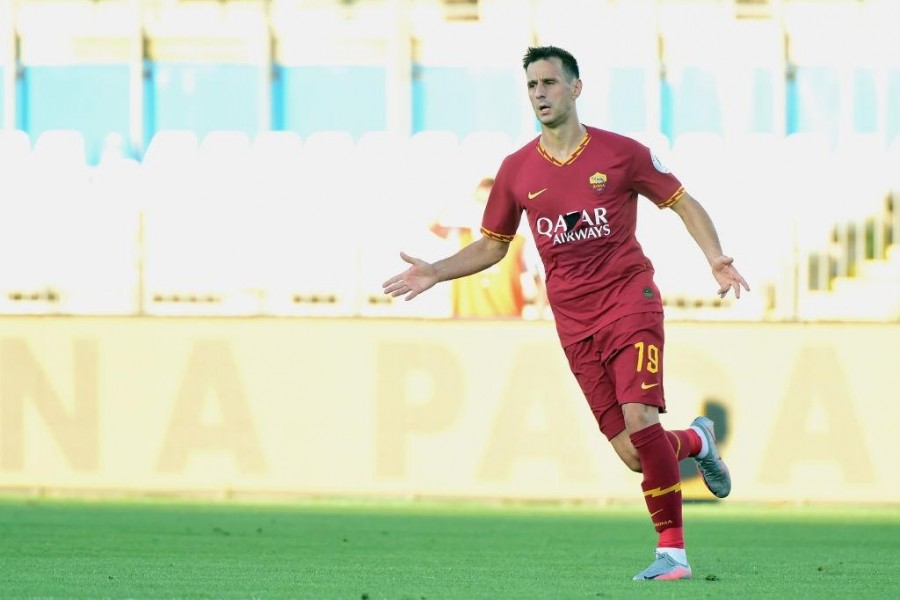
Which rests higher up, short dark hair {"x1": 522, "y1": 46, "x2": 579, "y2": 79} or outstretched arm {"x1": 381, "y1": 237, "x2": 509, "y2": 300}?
short dark hair {"x1": 522, "y1": 46, "x2": 579, "y2": 79}

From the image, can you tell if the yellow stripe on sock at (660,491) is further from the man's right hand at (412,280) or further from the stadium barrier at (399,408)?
the stadium barrier at (399,408)

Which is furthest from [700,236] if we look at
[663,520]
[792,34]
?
[792,34]

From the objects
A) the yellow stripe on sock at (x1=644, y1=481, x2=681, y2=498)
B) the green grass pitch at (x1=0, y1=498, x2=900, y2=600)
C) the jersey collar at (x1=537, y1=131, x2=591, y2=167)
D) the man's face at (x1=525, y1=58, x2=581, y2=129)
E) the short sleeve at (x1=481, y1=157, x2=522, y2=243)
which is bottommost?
the green grass pitch at (x1=0, y1=498, x2=900, y2=600)

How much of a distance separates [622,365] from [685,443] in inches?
24.3

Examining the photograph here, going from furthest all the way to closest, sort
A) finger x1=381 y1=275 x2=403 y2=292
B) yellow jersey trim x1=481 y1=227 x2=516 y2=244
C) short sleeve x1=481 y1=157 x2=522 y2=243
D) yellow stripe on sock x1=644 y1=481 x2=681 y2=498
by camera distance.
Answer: yellow jersey trim x1=481 y1=227 x2=516 y2=244 < short sleeve x1=481 y1=157 x2=522 y2=243 < finger x1=381 y1=275 x2=403 y2=292 < yellow stripe on sock x1=644 y1=481 x2=681 y2=498

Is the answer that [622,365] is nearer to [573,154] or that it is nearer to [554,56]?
[573,154]

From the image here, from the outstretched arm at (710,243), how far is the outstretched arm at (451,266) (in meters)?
0.84

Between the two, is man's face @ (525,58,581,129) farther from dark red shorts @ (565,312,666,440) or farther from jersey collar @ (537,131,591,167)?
dark red shorts @ (565,312,666,440)

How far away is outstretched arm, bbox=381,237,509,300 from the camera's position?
693 cm

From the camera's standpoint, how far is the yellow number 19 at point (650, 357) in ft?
21.5

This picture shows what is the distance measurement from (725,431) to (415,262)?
448cm

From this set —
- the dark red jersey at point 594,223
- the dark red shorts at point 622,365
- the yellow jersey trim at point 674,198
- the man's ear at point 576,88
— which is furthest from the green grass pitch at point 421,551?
the man's ear at point 576,88

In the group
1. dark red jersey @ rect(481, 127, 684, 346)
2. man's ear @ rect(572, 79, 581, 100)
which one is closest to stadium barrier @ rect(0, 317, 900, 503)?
dark red jersey @ rect(481, 127, 684, 346)

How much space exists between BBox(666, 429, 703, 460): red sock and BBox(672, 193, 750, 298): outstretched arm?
0.68m
